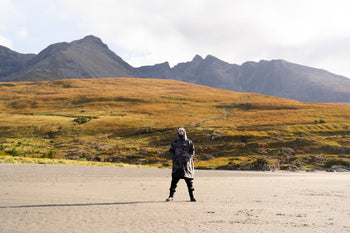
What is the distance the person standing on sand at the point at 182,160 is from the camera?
12328mm

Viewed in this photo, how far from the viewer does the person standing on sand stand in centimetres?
1233

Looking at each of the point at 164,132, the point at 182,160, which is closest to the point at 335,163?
the point at 182,160

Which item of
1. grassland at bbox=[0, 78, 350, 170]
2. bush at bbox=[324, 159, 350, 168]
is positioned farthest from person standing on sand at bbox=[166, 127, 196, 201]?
bush at bbox=[324, 159, 350, 168]

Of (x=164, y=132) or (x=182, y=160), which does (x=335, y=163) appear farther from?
(x=164, y=132)

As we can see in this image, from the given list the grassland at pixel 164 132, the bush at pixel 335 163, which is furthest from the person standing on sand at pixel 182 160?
the bush at pixel 335 163

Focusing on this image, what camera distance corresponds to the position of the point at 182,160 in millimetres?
12398

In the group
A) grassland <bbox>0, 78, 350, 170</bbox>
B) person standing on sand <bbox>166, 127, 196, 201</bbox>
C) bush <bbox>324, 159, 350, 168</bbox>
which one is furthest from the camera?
grassland <bbox>0, 78, 350, 170</bbox>

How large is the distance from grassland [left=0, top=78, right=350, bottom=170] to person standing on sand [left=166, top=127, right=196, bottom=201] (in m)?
28.6

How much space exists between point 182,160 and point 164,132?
63.1 meters

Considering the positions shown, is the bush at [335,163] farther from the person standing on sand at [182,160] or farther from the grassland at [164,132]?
the person standing on sand at [182,160]

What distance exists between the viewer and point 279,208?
10.4 metres

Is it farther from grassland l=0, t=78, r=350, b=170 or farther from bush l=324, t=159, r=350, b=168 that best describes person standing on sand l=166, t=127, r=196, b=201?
bush l=324, t=159, r=350, b=168

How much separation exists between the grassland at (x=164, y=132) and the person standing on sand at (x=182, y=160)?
28.6 meters

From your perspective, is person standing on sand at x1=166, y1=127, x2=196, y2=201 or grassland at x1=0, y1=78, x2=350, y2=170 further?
grassland at x1=0, y1=78, x2=350, y2=170
